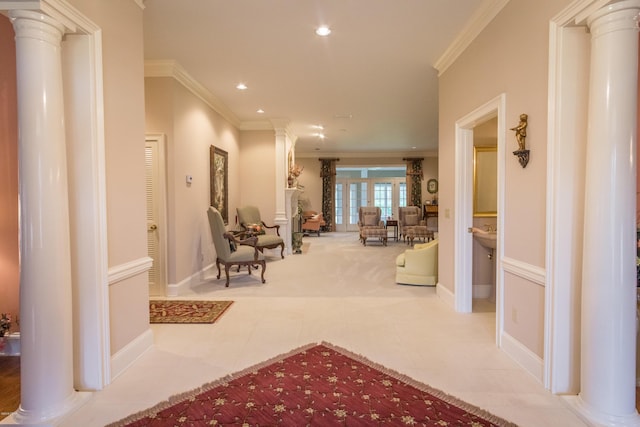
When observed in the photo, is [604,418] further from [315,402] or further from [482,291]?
[482,291]

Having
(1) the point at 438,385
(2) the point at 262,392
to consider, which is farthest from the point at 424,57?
(2) the point at 262,392

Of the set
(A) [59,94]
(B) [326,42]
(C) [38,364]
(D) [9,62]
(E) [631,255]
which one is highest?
(B) [326,42]

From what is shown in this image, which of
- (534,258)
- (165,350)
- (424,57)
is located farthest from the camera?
(424,57)

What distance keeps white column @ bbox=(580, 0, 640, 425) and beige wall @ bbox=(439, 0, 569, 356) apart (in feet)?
1.31

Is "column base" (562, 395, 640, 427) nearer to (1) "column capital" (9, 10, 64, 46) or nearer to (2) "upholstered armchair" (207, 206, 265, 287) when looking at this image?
(1) "column capital" (9, 10, 64, 46)

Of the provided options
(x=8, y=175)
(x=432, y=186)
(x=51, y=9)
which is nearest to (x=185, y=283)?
(x=8, y=175)

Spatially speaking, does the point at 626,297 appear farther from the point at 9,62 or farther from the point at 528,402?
the point at 9,62

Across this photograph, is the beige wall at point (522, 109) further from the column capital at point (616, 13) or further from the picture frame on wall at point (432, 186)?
the picture frame on wall at point (432, 186)

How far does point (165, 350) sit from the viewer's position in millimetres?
2889

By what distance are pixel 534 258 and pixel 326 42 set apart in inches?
109

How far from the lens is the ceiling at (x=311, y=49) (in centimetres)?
306

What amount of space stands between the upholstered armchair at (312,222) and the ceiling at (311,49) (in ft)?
17.1

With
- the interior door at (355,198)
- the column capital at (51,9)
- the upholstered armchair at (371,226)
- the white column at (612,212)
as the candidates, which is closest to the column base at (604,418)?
the white column at (612,212)

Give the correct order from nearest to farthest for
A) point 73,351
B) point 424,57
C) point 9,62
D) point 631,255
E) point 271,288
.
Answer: point 631,255 → point 73,351 → point 9,62 → point 424,57 → point 271,288
